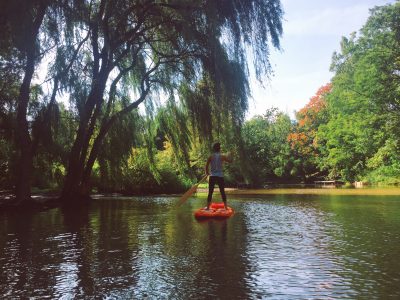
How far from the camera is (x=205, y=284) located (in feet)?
13.3

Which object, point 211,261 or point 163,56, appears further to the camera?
point 163,56

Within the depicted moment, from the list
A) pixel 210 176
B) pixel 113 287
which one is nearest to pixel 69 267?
pixel 113 287

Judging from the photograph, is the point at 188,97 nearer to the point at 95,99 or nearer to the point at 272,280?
the point at 95,99

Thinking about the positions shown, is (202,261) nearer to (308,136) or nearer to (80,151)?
(80,151)

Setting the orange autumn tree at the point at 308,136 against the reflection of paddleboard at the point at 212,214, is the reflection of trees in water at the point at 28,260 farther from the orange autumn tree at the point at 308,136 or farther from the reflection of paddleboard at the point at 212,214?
the orange autumn tree at the point at 308,136

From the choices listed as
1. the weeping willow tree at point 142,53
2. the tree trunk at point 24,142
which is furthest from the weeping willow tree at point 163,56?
the tree trunk at point 24,142

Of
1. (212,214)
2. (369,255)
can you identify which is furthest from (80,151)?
(369,255)

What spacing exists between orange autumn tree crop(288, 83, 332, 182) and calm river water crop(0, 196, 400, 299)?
46526 millimetres

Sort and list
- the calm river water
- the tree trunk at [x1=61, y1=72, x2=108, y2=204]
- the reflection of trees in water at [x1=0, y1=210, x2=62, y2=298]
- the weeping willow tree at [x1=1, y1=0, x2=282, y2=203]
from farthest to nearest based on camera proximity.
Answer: the tree trunk at [x1=61, y1=72, x2=108, y2=204] → the weeping willow tree at [x1=1, y1=0, x2=282, y2=203] → the reflection of trees in water at [x1=0, y1=210, x2=62, y2=298] → the calm river water

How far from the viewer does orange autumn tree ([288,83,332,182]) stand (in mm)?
53875

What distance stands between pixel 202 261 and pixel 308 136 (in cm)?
5171

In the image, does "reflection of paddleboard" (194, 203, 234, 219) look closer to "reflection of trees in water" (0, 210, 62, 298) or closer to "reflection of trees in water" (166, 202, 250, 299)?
"reflection of trees in water" (166, 202, 250, 299)

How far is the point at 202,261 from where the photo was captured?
16.9ft

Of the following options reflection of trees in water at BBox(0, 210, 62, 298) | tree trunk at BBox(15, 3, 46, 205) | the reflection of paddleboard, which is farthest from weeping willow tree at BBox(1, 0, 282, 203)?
reflection of trees in water at BBox(0, 210, 62, 298)
